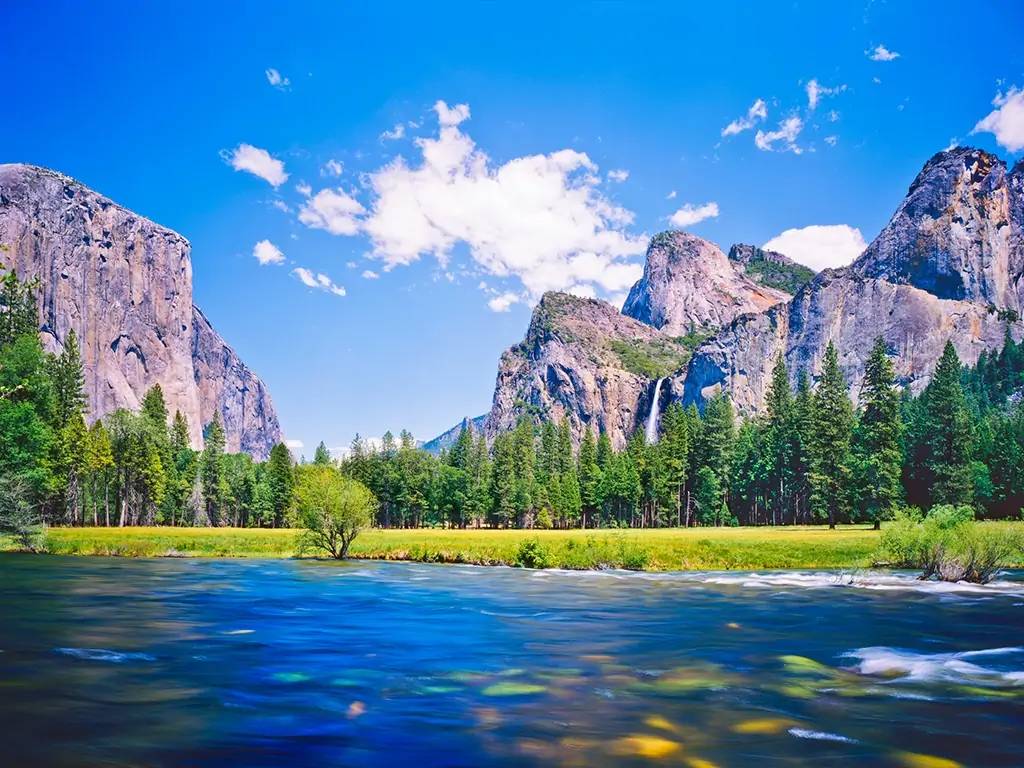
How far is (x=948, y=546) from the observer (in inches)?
1217

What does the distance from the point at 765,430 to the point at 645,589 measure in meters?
93.0

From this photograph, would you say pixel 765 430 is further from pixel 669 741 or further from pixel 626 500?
pixel 669 741

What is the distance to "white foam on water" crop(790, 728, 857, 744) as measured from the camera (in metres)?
8.98

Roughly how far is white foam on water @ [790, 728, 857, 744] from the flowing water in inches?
1.6

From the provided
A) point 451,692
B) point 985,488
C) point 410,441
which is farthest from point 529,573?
point 410,441

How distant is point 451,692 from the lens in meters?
11.4

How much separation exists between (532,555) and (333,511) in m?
14.8

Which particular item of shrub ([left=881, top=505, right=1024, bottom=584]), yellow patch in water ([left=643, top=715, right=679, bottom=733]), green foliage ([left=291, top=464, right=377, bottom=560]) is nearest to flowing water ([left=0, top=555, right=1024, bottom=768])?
yellow patch in water ([left=643, top=715, right=679, bottom=733])

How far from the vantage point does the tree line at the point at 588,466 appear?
7525 centimetres

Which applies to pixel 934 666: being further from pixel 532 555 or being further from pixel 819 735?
pixel 532 555

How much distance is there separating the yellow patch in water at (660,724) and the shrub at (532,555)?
3285 centimetres

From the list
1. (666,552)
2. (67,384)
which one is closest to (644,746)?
(666,552)

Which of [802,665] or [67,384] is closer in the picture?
[802,665]

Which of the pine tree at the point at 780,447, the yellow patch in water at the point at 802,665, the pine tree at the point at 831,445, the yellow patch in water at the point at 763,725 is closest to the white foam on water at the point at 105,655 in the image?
the yellow patch in water at the point at 763,725
